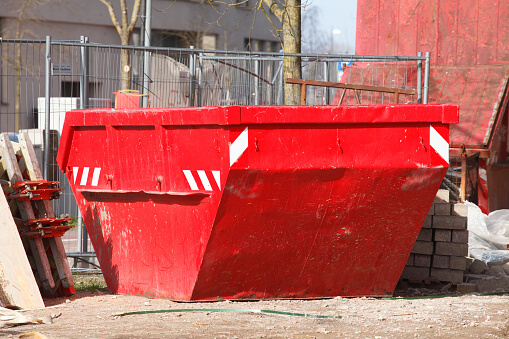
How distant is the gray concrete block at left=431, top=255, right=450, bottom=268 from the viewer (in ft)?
23.3

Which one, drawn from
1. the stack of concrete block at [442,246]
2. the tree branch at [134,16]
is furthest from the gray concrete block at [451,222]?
the tree branch at [134,16]

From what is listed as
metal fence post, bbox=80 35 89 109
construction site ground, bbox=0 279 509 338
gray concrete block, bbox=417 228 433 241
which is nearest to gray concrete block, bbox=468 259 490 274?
gray concrete block, bbox=417 228 433 241

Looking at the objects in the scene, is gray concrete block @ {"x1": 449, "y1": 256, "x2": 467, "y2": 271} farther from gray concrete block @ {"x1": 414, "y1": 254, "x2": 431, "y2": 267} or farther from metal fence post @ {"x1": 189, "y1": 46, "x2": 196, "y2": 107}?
metal fence post @ {"x1": 189, "y1": 46, "x2": 196, "y2": 107}

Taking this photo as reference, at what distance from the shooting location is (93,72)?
8805 millimetres

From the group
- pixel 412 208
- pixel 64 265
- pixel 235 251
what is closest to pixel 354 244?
pixel 412 208

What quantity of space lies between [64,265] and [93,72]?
10.4 feet

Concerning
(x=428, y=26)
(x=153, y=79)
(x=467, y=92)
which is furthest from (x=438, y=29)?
(x=153, y=79)

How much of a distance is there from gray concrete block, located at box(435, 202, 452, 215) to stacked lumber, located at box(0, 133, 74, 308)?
3672mm

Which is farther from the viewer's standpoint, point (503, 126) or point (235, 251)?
point (503, 126)

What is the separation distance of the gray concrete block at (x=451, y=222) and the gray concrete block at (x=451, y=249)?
0.57 ft

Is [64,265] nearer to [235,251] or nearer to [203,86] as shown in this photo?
[235,251]

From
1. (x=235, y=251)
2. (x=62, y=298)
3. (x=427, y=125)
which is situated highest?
(x=427, y=125)

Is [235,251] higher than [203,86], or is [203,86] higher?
[203,86]

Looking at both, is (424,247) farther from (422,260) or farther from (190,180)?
(190,180)
